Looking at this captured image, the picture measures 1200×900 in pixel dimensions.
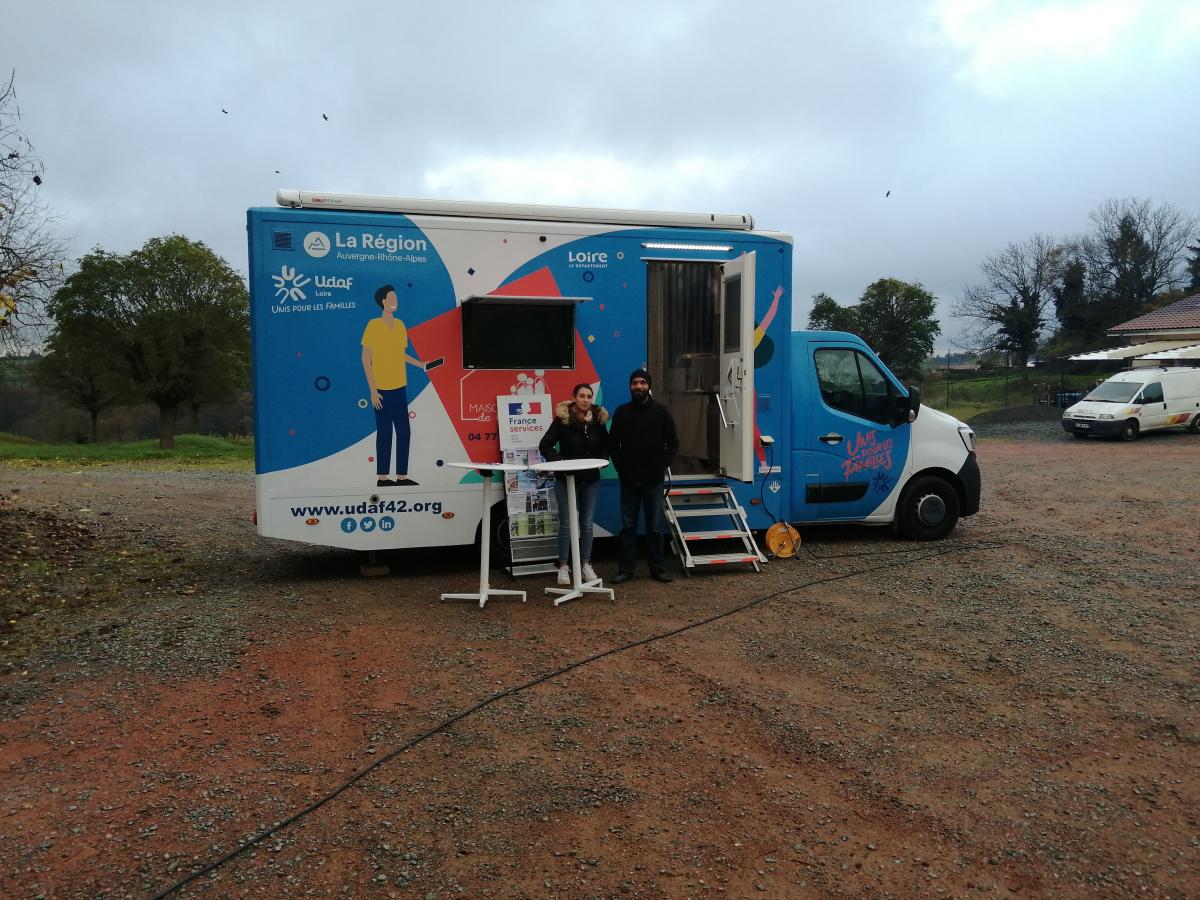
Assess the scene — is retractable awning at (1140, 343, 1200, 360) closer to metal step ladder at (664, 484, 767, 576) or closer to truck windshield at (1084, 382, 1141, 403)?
truck windshield at (1084, 382, 1141, 403)

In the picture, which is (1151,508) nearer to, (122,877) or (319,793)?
(319,793)

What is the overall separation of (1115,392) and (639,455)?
68.2 ft

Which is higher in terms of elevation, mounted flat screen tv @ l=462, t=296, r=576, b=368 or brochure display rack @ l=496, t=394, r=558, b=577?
mounted flat screen tv @ l=462, t=296, r=576, b=368

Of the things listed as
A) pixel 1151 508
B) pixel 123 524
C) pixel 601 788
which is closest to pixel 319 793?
pixel 601 788

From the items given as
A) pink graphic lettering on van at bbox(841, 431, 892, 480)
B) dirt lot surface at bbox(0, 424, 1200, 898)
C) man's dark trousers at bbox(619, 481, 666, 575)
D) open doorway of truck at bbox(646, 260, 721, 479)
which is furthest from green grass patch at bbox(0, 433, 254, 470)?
pink graphic lettering on van at bbox(841, 431, 892, 480)

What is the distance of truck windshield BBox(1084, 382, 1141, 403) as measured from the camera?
870 inches

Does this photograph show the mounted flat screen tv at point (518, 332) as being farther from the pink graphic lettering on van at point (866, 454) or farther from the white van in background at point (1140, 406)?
the white van in background at point (1140, 406)

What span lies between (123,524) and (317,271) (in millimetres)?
5013

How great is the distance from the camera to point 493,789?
3488 millimetres

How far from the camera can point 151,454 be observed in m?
23.2

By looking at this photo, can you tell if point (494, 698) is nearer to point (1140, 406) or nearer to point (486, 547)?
point (486, 547)

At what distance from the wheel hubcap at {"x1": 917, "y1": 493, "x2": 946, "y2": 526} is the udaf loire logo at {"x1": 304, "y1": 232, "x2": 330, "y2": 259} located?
6.03 metres

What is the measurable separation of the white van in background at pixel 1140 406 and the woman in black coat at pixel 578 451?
65.1ft

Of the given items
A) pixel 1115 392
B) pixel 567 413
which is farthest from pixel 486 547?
pixel 1115 392
